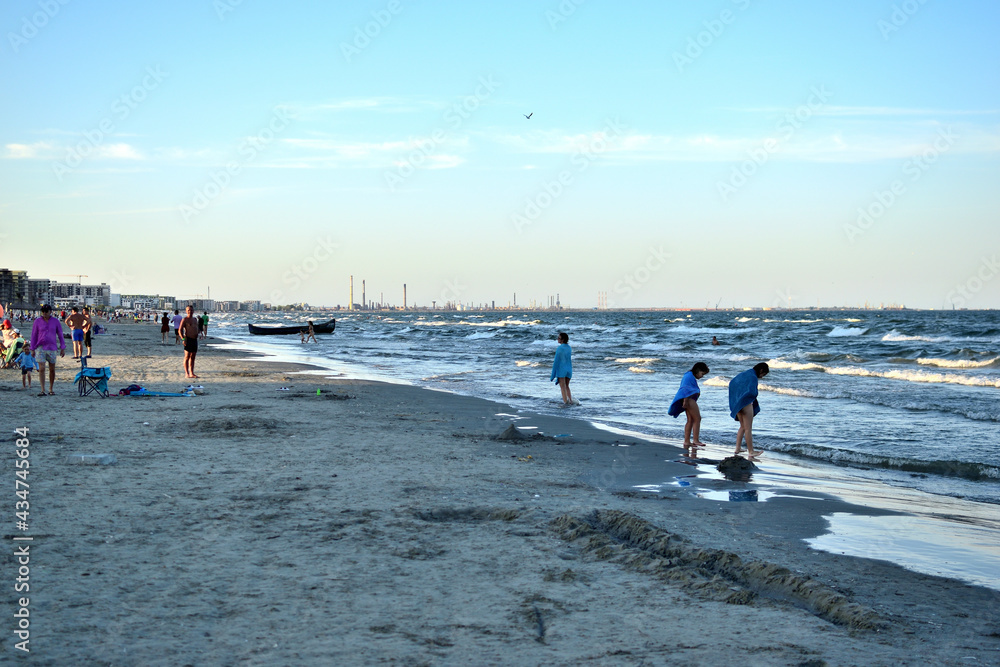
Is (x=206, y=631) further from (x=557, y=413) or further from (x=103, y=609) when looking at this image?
(x=557, y=413)

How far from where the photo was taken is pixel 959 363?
31.5 m

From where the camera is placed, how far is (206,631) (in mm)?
3766

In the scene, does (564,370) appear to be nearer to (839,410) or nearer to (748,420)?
(839,410)

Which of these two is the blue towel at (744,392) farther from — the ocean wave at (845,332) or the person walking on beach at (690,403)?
the ocean wave at (845,332)

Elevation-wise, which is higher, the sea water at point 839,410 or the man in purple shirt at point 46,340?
the man in purple shirt at point 46,340

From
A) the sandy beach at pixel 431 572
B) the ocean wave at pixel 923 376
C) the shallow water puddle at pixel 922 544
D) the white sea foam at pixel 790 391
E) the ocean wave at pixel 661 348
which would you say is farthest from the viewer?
the ocean wave at pixel 661 348

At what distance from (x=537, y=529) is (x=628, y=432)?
23.3 ft

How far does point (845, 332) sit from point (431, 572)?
65.0 metres

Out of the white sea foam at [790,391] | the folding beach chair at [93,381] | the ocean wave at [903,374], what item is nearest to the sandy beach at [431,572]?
the folding beach chair at [93,381]

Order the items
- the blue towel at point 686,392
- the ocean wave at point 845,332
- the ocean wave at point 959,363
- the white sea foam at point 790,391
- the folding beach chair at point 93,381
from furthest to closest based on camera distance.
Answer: the ocean wave at point 845,332 → the ocean wave at point 959,363 → the white sea foam at point 790,391 → the folding beach chair at point 93,381 → the blue towel at point 686,392

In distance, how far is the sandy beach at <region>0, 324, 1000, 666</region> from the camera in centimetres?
371

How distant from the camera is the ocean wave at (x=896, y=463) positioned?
9.72 m

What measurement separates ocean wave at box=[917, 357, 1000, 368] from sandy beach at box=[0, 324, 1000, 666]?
92.8 feet

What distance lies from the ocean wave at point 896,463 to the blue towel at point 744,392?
1.12m
